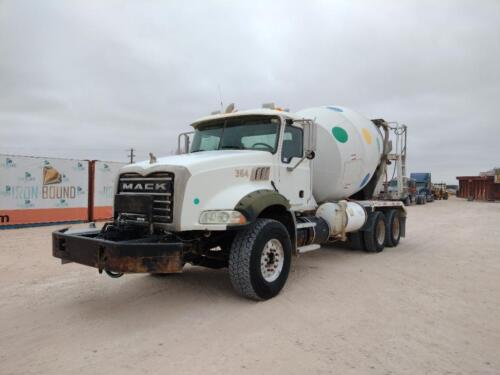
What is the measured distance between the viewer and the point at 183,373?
3285 mm

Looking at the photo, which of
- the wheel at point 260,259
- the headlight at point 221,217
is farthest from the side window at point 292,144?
the headlight at point 221,217

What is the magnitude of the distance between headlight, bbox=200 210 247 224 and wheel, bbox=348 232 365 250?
17.3 ft

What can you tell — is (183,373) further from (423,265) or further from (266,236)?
(423,265)

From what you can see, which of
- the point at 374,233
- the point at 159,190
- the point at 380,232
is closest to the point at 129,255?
the point at 159,190

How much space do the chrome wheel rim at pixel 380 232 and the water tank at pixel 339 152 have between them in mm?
1227

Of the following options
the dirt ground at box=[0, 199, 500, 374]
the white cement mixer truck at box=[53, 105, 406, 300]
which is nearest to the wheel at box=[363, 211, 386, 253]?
the white cement mixer truck at box=[53, 105, 406, 300]

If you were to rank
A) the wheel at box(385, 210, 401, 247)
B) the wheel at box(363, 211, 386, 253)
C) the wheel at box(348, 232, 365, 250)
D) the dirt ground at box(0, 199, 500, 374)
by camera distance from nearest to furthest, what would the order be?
the dirt ground at box(0, 199, 500, 374) → the wheel at box(363, 211, 386, 253) → the wheel at box(348, 232, 365, 250) → the wheel at box(385, 210, 401, 247)

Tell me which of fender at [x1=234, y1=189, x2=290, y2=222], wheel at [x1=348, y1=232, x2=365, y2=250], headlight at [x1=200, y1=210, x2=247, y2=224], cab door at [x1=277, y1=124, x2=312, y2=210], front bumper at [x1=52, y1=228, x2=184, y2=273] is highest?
cab door at [x1=277, y1=124, x2=312, y2=210]

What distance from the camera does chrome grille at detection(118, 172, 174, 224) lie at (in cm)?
482

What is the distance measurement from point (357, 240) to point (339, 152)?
260 centimetres

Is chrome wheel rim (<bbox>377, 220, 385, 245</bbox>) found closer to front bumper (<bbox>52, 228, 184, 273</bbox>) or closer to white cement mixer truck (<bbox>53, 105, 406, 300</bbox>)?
white cement mixer truck (<bbox>53, 105, 406, 300</bbox>)

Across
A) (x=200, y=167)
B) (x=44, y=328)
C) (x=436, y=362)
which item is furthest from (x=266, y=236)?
(x=44, y=328)

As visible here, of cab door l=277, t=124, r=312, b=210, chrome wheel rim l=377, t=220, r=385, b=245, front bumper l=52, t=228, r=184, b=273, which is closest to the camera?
front bumper l=52, t=228, r=184, b=273

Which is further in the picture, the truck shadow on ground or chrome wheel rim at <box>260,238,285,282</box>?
chrome wheel rim at <box>260,238,285,282</box>
